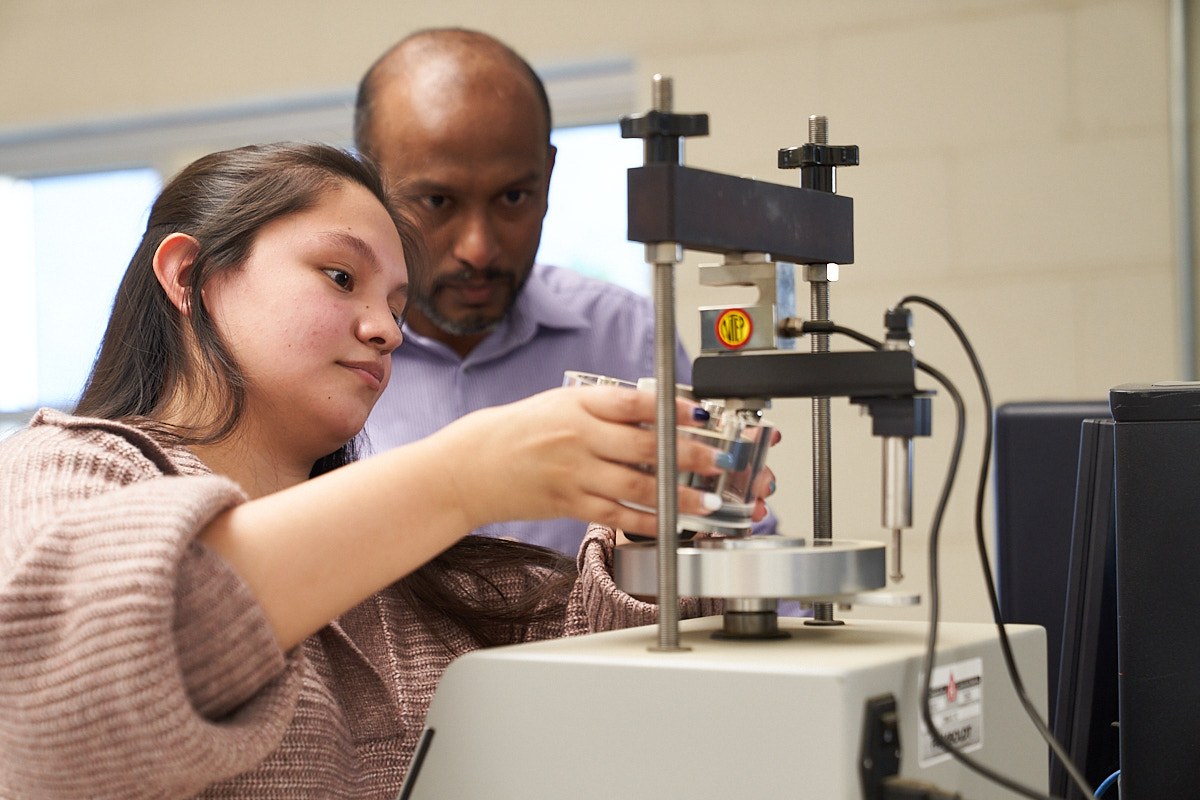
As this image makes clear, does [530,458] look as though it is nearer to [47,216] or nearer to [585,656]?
[585,656]

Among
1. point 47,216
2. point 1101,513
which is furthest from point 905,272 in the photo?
point 47,216

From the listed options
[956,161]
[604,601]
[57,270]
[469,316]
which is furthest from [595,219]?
[604,601]

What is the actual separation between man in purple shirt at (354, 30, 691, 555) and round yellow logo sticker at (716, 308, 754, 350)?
33.7 inches

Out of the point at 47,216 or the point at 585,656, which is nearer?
the point at 585,656

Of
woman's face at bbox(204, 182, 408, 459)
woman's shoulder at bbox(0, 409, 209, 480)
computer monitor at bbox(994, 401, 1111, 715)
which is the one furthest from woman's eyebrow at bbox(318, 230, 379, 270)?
computer monitor at bbox(994, 401, 1111, 715)

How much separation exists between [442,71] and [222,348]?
0.81 meters

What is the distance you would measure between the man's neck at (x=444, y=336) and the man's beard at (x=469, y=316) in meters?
0.02

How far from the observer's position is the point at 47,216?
3.00 m

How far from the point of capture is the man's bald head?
1.67 meters

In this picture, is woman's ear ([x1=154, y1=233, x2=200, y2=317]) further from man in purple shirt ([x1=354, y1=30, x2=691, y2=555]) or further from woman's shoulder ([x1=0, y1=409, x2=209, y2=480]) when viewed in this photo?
man in purple shirt ([x1=354, y1=30, x2=691, y2=555])

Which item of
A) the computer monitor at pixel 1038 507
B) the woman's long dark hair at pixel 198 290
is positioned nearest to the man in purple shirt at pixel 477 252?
the woman's long dark hair at pixel 198 290

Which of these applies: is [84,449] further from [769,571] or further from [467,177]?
[467,177]

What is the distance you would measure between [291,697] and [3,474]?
24cm

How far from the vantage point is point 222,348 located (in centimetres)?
98
